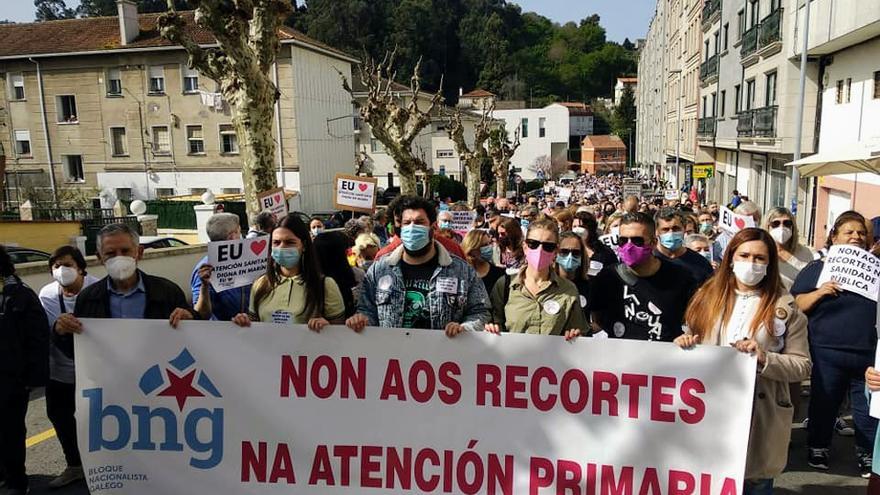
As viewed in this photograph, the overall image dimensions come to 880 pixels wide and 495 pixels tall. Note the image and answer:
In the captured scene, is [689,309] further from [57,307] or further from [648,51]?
[648,51]

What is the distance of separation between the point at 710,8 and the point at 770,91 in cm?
1479

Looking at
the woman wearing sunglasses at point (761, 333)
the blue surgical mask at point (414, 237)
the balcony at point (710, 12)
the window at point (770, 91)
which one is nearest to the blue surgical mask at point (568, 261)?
the blue surgical mask at point (414, 237)

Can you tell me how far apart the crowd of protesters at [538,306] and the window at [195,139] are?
103ft

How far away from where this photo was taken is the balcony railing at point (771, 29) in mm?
21125

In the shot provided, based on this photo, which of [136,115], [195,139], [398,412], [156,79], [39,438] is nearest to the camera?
[398,412]

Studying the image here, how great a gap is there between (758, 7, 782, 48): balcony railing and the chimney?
2966 centimetres

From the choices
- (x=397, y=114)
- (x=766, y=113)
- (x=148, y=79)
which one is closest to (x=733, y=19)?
(x=766, y=113)

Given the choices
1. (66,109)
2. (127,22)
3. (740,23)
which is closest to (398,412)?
(740,23)

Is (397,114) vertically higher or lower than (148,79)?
lower

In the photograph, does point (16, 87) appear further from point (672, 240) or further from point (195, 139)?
point (672, 240)

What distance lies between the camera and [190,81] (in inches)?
1334

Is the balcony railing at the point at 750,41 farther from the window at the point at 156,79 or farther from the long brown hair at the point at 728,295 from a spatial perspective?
the window at the point at 156,79

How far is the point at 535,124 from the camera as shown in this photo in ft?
264

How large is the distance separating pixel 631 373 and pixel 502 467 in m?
0.89
